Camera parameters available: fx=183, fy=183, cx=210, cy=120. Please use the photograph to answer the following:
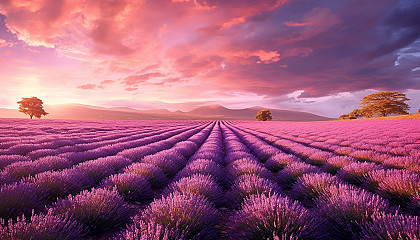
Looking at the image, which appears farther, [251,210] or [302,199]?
[302,199]

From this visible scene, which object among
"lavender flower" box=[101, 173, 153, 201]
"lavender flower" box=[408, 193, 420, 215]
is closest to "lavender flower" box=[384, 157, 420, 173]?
"lavender flower" box=[408, 193, 420, 215]

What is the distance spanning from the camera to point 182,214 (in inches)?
80.7

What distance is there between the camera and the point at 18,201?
251 centimetres

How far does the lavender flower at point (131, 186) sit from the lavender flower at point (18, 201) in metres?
0.91

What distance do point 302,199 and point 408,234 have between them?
1.79 meters

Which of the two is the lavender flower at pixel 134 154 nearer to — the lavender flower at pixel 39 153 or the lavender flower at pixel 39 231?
the lavender flower at pixel 39 153

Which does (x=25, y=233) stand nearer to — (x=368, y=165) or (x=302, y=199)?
(x=302, y=199)

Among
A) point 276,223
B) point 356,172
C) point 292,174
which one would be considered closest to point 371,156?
point 356,172

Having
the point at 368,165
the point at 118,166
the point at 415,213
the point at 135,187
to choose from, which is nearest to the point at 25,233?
the point at 135,187

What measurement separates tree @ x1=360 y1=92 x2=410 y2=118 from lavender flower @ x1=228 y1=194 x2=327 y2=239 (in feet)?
203

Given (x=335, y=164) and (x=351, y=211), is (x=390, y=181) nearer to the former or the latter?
(x=351, y=211)

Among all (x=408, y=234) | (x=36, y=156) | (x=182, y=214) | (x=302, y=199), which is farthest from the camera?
(x=36, y=156)

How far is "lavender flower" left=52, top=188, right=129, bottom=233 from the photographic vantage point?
7.44 feet

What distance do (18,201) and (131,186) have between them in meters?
1.48
